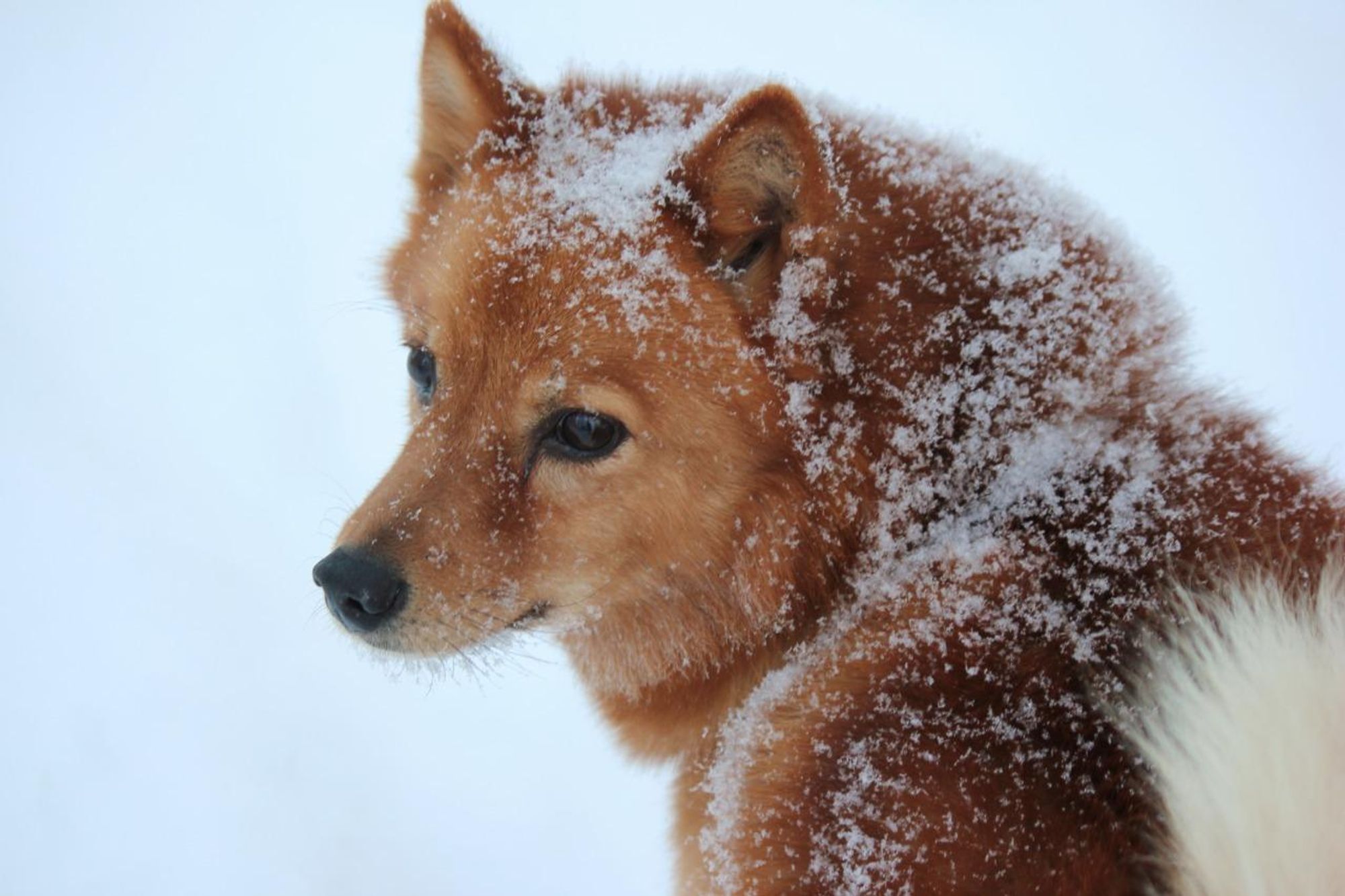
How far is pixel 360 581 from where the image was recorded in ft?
6.59

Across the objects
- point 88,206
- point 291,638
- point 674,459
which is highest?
point 88,206

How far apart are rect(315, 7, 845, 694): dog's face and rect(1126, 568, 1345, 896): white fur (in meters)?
0.75

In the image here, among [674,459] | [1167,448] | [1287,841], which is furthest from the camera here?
[674,459]

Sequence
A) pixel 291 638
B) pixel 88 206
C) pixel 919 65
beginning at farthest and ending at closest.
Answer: pixel 919 65
pixel 88 206
pixel 291 638

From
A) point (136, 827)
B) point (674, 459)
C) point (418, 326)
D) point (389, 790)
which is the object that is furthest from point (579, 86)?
point (136, 827)

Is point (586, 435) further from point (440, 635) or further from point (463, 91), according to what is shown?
point (463, 91)

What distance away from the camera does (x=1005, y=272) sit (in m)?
2.04

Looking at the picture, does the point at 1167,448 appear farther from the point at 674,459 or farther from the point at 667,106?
the point at 667,106

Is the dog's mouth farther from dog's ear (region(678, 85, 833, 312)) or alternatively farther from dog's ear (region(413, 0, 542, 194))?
dog's ear (region(413, 0, 542, 194))

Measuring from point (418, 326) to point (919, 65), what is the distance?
13.0 ft

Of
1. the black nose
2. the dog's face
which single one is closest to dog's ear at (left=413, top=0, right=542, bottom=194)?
the dog's face

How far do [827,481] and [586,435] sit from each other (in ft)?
1.62

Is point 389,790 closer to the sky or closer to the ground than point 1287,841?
closer to the ground

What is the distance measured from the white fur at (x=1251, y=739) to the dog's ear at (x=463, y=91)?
1.70m
